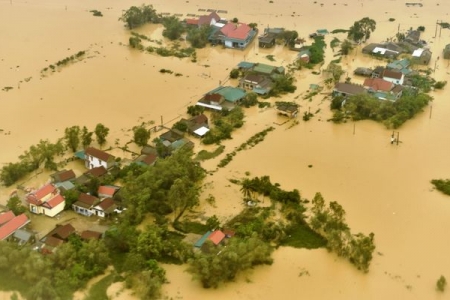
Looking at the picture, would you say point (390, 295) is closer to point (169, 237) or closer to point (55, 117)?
point (169, 237)

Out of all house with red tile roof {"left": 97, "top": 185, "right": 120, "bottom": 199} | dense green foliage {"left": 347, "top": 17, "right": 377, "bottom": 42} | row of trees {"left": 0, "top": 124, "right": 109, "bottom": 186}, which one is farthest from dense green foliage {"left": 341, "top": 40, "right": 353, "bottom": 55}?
house with red tile roof {"left": 97, "top": 185, "right": 120, "bottom": 199}

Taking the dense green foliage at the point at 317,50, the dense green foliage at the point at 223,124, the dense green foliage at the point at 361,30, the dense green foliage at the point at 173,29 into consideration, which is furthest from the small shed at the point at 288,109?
the dense green foliage at the point at 173,29

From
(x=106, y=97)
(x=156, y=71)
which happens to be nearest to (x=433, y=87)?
(x=156, y=71)

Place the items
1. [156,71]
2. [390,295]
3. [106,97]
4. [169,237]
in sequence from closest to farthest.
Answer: [390,295], [169,237], [106,97], [156,71]

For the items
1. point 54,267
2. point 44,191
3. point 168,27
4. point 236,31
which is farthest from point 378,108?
point 54,267

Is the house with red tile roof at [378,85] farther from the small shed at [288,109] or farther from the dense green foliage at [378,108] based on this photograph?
the small shed at [288,109]

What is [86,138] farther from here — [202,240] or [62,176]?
[202,240]
